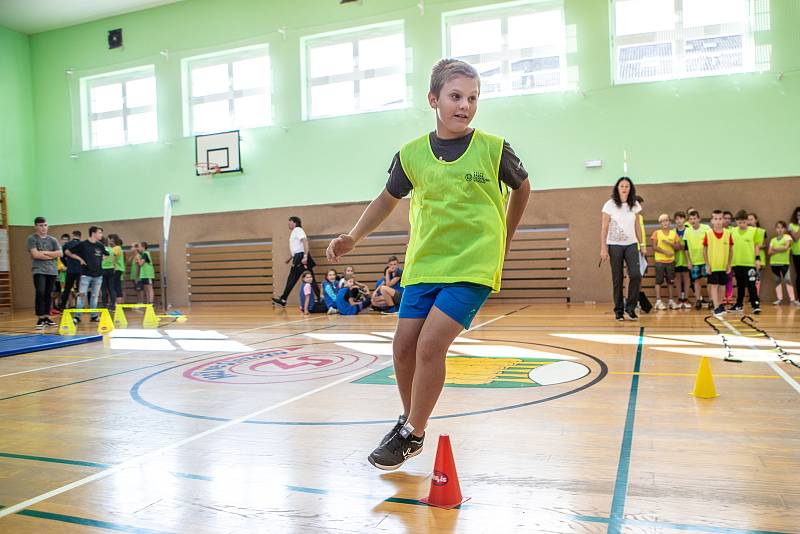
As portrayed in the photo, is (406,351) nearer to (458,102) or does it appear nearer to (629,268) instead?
(458,102)

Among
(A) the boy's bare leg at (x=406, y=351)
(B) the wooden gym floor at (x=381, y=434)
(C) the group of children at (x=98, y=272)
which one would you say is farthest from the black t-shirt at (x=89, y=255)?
(A) the boy's bare leg at (x=406, y=351)

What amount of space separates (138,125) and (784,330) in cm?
1408

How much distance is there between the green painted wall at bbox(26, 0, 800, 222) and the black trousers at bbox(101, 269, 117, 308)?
248 cm

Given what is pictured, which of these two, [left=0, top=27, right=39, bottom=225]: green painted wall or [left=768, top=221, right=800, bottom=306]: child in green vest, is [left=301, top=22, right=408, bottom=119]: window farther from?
[left=0, top=27, right=39, bottom=225]: green painted wall

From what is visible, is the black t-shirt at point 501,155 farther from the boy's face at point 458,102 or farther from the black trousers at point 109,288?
the black trousers at point 109,288

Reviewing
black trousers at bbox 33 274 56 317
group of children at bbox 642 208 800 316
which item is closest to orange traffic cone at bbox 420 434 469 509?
group of children at bbox 642 208 800 316

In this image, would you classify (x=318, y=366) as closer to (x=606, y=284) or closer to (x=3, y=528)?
(x=3, y=528)

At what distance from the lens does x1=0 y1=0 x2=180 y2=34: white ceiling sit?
14516 millimetres

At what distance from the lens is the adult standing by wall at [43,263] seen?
8.99 meters

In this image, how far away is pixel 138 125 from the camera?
15359mm

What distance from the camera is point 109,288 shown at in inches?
509

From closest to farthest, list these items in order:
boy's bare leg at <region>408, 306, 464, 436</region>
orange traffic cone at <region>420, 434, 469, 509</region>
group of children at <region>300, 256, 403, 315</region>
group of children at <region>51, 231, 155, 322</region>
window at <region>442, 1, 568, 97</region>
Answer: orange traffic cone at <region>420, 434, 469, 509</region> < boy's bare leg at <region>408, 306, 464, 436</region> < group of children at <region>51, 231, 155, 322</region> < group of children at <region>300, 256, 403, 315</region> < window at <region>442, 1, 568, 97</region>

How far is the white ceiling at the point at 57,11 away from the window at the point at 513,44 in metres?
6.91

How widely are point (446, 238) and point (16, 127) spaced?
16.8 m
